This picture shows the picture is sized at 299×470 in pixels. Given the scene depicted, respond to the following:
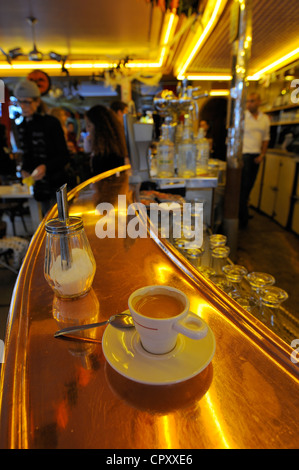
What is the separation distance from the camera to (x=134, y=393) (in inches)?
17.5

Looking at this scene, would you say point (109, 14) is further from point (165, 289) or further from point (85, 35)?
point (165, 289)

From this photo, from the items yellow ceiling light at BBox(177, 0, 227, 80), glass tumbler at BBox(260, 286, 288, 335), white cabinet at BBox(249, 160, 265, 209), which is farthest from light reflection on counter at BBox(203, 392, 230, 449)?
white cabinet at BBox(249, 160, 265, 209)

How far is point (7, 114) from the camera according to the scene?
8.69m

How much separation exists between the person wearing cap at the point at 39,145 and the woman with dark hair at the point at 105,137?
1.42 ft

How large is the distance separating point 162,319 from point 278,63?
7.89 meters

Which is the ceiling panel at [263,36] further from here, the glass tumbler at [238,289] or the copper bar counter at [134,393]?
the copper bar counter at [134,393]

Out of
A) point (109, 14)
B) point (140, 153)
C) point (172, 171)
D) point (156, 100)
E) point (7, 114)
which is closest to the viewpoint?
point (140, 153)

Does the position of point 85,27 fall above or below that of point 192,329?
above

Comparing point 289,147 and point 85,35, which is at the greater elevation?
point 85,35

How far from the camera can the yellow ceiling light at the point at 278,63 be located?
5.81 meters

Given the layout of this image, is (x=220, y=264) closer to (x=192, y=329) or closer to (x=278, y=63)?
(x=192, y=329)

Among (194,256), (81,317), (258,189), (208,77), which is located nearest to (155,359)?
(81,317)

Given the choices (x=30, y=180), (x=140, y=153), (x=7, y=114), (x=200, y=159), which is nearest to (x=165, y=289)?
(x=140, y=153)

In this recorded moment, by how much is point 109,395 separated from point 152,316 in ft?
0.46
